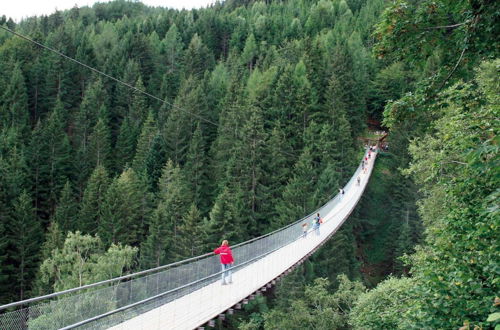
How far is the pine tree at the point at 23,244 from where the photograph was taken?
91.0 feet

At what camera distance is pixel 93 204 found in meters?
30.7

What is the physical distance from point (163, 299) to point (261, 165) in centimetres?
2178

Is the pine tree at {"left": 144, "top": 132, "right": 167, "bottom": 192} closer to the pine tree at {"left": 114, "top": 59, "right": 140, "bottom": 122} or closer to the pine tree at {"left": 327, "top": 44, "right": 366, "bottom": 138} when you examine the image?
the pine tree at {"left": 114, "top": 59, "right": 140, "bottom": 122}

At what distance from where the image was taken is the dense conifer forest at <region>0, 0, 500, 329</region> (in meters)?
6.06

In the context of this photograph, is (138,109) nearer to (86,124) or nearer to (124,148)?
(86,124)

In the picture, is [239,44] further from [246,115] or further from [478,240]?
[478,240]

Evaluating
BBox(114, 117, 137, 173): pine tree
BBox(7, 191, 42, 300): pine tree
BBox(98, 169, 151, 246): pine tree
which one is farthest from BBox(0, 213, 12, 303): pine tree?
BBox(114, 117, 137, 173): pine tree

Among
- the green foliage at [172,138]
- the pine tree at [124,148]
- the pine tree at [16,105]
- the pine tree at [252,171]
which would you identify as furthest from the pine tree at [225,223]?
the pine tree at [16,105]

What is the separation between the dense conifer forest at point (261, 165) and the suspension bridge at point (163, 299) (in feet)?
8.48

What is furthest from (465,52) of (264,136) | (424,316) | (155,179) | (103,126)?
(103,126)

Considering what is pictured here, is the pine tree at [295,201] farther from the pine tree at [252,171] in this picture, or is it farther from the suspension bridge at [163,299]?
the suspension bridge at [163,299]

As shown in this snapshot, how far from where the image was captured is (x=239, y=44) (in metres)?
61.5

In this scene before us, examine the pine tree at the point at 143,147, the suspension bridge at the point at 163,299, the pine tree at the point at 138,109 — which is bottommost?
the suspension bridge at the point at 163,299

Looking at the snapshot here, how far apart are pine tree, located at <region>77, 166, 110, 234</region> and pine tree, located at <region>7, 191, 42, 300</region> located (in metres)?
3.08
